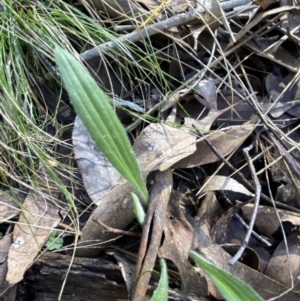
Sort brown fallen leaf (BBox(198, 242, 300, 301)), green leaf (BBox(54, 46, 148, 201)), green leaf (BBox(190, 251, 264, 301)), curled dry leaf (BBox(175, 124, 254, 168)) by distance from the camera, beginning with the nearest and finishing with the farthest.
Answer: green leaf (BBox(54, 46, 148, 201))
green leaf (BBox(190, 251, 264, 301))
brown fallen leaf (BBox(198, 242, 300, 301))
curled dry leaf (BBox(175, 124, 254, 168))

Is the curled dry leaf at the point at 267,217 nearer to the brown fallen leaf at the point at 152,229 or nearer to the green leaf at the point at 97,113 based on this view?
the brown fallen leaf at the point at 152,229

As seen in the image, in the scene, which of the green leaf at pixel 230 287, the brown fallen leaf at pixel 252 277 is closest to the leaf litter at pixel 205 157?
the brown fallen leaf at pixel 252 277

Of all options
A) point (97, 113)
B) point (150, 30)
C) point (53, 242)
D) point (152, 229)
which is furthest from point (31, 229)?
point (150, 30)

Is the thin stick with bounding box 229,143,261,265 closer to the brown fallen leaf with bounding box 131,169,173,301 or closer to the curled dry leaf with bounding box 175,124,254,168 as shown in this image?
the curled dry leaf with bounding box 175,124,254,168

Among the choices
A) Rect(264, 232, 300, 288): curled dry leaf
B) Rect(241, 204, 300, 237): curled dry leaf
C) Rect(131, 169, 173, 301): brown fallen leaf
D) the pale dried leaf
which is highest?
the pale dried leaf

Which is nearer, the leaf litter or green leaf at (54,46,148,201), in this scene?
green leaf at (54,46,148,201)

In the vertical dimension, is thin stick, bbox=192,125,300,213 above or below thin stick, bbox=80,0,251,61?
below

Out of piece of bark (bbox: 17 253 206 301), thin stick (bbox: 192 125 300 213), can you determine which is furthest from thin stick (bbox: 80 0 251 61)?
piece of bark (bbox: 17 253 206 301)

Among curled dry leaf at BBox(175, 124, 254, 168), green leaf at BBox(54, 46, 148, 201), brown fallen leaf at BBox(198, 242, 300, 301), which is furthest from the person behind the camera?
curled dry leaf at BBox(175, 124, 254, 168)
